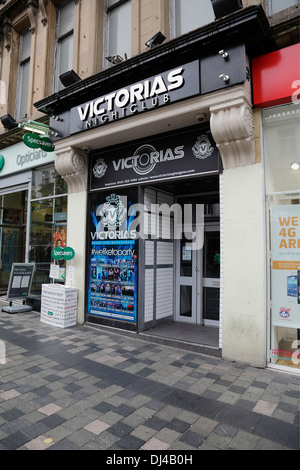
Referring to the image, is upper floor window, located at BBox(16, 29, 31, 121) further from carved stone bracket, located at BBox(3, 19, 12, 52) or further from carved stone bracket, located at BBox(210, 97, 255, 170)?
carved stone bracket, located at BBox(210, 97, 255, 170)

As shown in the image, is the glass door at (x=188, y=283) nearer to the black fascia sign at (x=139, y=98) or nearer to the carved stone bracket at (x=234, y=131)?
the carved stone bracket at (x=234, y=131)

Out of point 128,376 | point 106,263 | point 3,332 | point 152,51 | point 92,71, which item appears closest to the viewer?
point 128,376

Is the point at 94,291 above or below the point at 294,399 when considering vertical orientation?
above

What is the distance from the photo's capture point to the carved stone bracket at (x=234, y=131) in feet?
15.1

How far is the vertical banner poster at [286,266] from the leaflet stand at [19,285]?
6777 mm

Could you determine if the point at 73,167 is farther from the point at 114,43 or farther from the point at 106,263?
the point at 114,43

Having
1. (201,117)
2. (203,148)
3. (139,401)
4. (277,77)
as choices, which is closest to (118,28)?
(201,117)

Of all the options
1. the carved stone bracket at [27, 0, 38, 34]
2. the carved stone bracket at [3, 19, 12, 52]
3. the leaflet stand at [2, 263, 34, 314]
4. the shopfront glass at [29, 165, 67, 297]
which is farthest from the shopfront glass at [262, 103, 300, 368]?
the carved stone bracket at [3, 19, 12, 52]

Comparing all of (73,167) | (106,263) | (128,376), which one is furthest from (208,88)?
(128,376)

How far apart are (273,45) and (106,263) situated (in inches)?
207

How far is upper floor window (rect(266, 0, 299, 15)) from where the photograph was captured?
4.89 meters

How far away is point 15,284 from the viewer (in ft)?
27.3

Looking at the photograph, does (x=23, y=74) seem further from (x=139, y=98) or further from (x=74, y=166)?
(x=139, y=98)

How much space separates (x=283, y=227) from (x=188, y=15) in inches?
200
